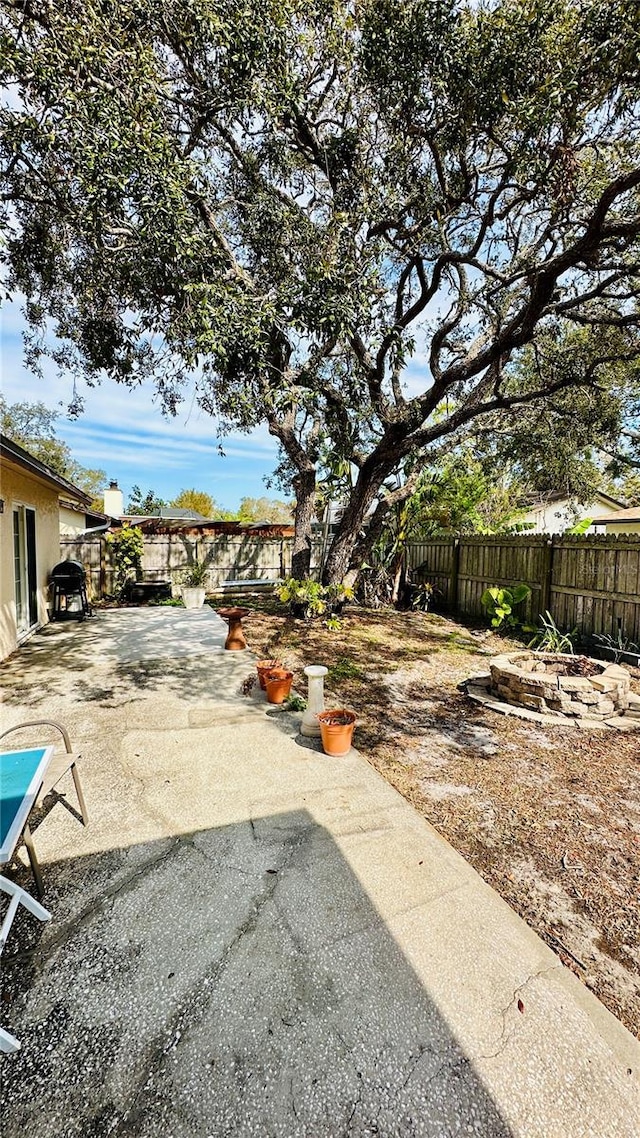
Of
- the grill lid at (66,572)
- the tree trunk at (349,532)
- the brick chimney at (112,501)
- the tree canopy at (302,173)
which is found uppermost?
the tree canopy at (302,173)

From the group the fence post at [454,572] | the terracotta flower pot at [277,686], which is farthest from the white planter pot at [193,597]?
the terracotta flower pot at [277,686]

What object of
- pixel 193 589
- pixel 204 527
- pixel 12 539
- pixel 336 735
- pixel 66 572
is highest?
pixel 204 527

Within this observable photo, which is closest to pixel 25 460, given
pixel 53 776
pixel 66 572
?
pixel 53 776

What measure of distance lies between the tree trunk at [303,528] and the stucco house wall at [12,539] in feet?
15.6

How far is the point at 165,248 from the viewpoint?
14.5ft

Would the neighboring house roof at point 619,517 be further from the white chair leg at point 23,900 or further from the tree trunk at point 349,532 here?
the white chair leg at point 23,900

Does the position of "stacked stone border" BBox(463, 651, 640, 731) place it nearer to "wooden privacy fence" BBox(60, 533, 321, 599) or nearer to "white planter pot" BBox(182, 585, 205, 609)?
"white planter pot" BBox(182, 585, 205, 609)

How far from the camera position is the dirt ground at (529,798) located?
6.82 feet

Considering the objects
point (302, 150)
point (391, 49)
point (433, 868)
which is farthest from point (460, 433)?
point (433, 868)

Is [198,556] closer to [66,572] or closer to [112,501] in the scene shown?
[66,572]

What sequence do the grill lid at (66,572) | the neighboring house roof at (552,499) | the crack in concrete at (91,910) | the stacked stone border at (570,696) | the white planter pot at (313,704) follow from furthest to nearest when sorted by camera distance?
the neighboring house roof at (552,499) < the grill lid at (66,572) < the stacked stone border at (570,696) < the white planter pot at (313,704) < the crack in concrete at (91,910)

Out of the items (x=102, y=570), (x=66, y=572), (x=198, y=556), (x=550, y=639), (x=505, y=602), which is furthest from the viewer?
(x=198, y=556)

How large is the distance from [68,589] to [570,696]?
29.0 ft

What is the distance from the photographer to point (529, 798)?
3.09m
